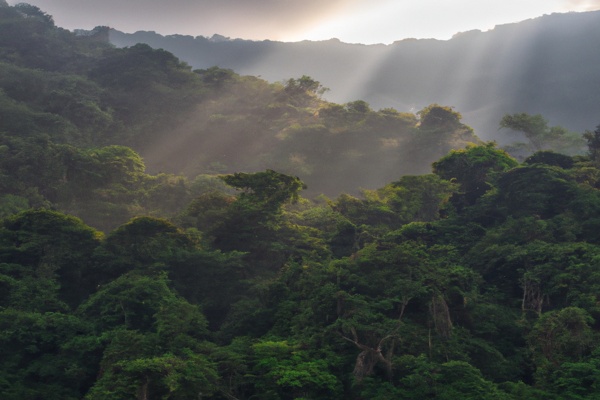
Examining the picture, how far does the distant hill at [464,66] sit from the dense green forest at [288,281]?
5657 cm

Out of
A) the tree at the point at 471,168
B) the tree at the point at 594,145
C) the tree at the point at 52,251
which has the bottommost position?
the tree at the point at 52,251

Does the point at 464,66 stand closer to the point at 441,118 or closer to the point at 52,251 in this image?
the point at 441,118

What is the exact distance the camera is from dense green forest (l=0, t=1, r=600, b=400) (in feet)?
44.0

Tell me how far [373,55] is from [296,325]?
101 metres

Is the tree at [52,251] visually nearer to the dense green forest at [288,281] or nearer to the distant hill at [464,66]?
the dense green forest at [288,281]

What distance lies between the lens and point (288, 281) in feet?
63.0

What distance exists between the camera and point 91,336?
15570mm

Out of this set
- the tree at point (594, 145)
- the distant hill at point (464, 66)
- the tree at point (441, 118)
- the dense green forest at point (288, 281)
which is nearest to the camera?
the dense green forest at point (288, 281)

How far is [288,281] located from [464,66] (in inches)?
3430

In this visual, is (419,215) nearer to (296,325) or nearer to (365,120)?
(296,325)

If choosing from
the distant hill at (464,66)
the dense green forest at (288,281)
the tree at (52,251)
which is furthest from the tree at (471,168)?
the distant hill at (464,66)

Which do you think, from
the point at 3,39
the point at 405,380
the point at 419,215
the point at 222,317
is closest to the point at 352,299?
the point at 405,380

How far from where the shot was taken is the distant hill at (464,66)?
81.3 m

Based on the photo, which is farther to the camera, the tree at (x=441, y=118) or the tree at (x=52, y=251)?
the tree at (x=441, y=118)
